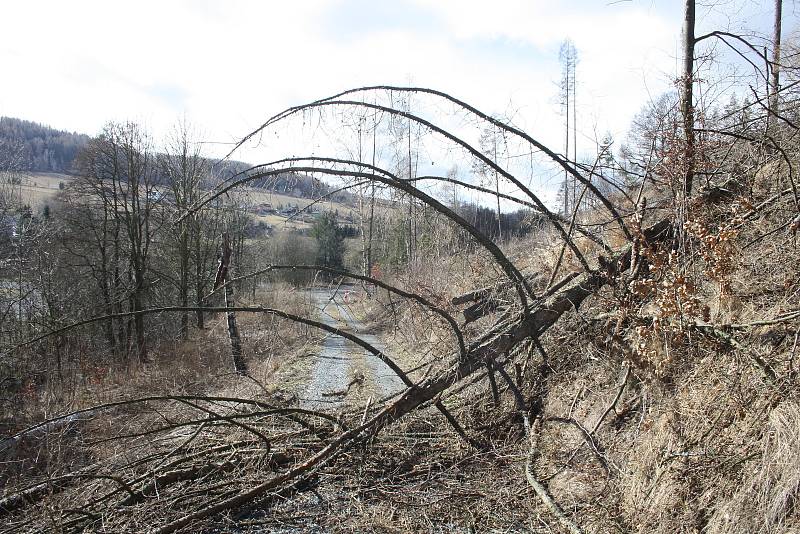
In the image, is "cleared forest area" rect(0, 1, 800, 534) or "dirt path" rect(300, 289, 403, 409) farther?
"dirt path" rect(300, 289, 403, 409)

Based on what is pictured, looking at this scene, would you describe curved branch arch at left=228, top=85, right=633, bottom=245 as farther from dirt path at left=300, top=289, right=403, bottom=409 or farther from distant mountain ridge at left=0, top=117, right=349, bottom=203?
dirt path at left=300, top=289, right=403, bottom=409

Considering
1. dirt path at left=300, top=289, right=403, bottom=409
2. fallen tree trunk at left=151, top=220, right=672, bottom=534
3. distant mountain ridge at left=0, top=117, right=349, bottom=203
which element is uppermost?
distant mountain ridge at left=0, top=117, right=349, bottom=203

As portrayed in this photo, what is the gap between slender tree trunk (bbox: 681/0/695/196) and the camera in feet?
18.1

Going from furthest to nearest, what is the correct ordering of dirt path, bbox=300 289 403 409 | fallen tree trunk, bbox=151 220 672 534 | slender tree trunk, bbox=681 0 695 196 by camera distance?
dirt path, bbox=300 289 403 409, slender tree trunk, bbox=681 0 695 196, fallen tree trunk, bbox=151 220 672 534

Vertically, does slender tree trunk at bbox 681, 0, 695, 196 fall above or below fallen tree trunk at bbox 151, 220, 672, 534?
above

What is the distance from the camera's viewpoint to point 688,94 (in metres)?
5.80

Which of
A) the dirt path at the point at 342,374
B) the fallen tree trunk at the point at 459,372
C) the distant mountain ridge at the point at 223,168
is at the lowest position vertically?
the dirt path at the point at 342,374

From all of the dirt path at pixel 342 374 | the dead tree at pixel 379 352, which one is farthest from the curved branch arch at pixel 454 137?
the dirt path at pixel 342 374

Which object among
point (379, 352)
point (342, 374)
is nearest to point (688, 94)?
point (379, 352)

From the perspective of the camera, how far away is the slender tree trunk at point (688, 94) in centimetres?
552

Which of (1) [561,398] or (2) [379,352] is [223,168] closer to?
(2) [379,352]

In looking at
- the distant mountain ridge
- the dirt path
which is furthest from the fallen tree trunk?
the dirt path

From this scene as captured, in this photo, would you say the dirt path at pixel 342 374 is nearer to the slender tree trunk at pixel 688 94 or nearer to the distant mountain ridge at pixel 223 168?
the distant mountain ridge at pixel 223 168

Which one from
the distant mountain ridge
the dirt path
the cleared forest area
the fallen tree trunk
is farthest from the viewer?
the dirt path
